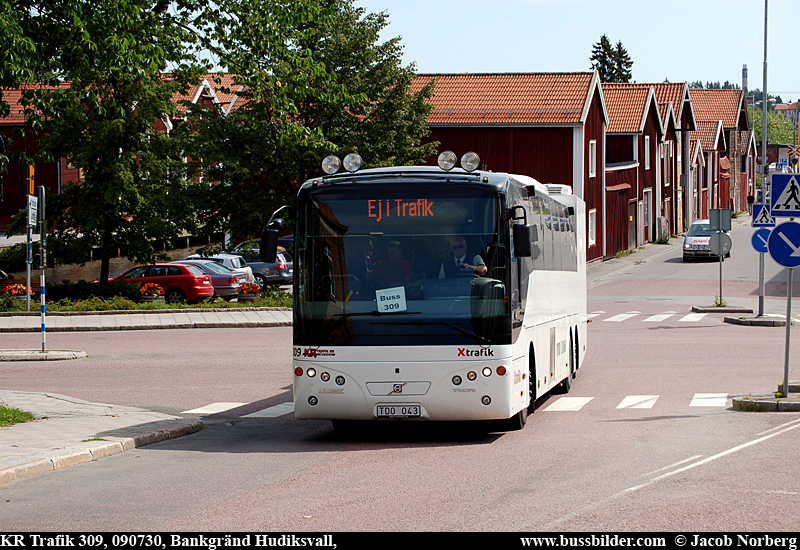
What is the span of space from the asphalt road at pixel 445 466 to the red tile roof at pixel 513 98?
3134cm

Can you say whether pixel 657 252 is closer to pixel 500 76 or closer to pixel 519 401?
pixel 500 76

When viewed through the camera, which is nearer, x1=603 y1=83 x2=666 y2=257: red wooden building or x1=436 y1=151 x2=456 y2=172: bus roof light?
x1=436 y1=151 x2=456 y2=172: bus roof light

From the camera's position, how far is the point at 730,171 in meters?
105

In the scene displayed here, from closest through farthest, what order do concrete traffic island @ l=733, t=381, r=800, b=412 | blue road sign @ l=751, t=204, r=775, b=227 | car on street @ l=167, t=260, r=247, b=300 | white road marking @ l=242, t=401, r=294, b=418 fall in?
concrete traffic island @ l=733, t=381, r=800, b=412
white road marking @ l=242, t=401, r=294, b=418
blue road sign @ l=751, t=204, r=775, b=227
car on street @ l=167, t=260, r=247, b=300

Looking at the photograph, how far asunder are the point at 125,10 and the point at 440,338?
6.67m

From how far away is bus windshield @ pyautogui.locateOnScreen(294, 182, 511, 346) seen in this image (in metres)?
10.8

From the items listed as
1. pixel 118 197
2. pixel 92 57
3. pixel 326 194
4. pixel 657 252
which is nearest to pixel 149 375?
pixel 92 57

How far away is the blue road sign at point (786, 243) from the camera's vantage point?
13.5 m

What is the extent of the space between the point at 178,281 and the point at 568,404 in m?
21.1

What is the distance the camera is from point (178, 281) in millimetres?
33156

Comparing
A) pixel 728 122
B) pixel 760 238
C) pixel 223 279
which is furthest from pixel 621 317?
pixel 728 122

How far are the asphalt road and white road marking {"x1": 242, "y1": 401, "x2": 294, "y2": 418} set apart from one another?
26cm

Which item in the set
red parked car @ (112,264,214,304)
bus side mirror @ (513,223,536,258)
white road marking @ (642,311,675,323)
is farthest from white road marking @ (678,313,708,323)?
bus side mirror @ (513,223,536,258)

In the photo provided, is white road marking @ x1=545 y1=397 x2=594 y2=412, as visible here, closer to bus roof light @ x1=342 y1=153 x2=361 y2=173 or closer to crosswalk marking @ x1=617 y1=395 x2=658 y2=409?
crosswalk marking @ x1=617 y1=395 x2=658 y2=409
